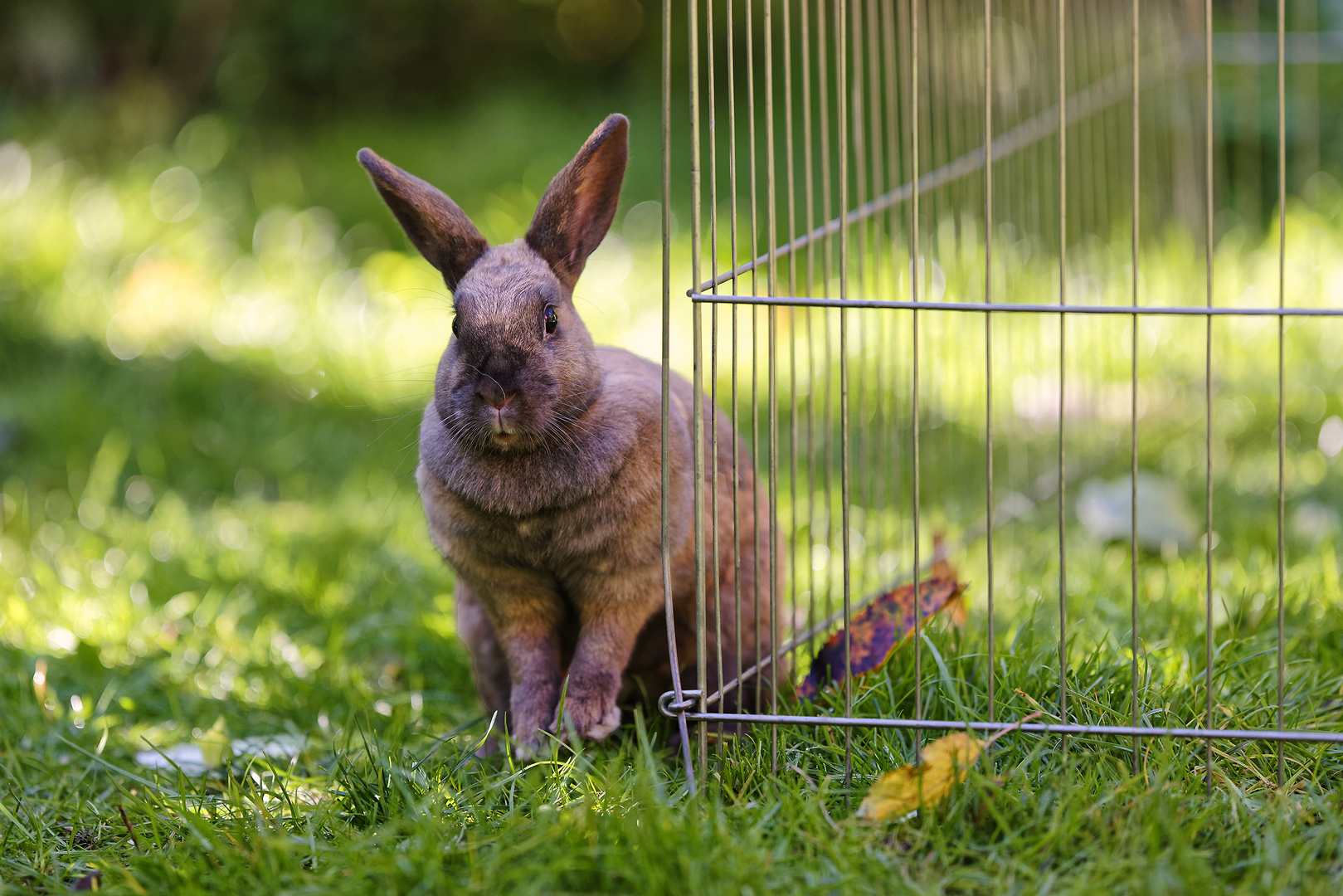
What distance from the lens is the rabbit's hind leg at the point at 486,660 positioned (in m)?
2.78

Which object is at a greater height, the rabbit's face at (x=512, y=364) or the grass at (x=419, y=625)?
the rabbit's face at (x=512, y=364)

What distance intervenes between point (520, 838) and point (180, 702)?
144 centimetres

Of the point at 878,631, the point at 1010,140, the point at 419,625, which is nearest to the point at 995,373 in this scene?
the point at 1010,140

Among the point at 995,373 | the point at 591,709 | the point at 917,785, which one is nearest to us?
the point at 917,785

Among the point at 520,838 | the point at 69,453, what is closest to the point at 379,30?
the point at 69,453

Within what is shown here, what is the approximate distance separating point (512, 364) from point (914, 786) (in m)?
1.10

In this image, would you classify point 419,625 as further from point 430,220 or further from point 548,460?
point 430,220

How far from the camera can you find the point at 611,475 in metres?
2.46

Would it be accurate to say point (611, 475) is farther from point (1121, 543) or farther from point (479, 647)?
point (1121, 543)

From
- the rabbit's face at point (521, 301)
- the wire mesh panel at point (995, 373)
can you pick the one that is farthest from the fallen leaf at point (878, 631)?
the rabbit's face at point (521, 301)

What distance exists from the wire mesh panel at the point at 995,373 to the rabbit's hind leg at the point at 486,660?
1.46 feet

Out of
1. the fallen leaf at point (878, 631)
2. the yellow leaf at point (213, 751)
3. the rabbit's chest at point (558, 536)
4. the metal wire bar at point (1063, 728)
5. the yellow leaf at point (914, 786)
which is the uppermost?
the rabbit's chest at point (558, 536)

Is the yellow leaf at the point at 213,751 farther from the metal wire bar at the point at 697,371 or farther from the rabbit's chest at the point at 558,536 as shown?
the metal wire bar at the point at 697,371

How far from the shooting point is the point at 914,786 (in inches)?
85.0
